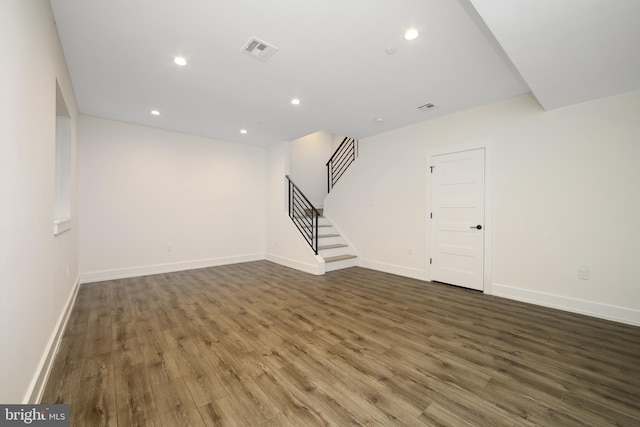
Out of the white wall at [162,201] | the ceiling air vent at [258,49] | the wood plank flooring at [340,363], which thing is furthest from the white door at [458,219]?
the white wall at [162,201]

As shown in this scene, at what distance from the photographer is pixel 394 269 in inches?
198

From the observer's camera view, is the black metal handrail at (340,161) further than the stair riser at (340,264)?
Yes

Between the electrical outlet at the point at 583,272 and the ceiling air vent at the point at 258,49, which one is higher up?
the ceiling air vent at the point at 258,49

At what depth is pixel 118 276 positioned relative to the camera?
4.59 meters

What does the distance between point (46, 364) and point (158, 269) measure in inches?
130

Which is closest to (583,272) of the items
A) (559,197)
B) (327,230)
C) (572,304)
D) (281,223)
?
(572,304)

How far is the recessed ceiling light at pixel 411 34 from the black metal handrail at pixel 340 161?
13.3 feet

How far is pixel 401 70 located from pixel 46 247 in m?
3.66

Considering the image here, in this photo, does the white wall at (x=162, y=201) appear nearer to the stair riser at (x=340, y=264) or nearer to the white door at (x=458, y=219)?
the stair riser at (x=340, y=264)

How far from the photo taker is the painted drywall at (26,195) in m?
1.23

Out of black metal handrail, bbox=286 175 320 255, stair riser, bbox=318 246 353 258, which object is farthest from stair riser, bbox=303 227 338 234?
stair riser, bbox=318 246 353 258

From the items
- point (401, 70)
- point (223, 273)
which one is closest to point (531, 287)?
point (401, 70)

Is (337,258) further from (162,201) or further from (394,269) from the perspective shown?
(162,201)

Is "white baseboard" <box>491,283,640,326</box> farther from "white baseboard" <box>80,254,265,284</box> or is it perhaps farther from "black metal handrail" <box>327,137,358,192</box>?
"white baseboard" <box>80,254,265,284</box>
